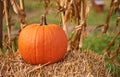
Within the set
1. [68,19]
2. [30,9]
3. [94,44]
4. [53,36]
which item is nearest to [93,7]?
[30,9]

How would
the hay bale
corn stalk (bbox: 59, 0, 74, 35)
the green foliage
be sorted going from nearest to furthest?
the hay bale < corn stalk (bbox: 59, 0, 74, 35) < the green foliage

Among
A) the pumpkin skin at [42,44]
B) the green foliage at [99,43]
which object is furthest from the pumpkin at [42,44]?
the green foliage at [99,43]

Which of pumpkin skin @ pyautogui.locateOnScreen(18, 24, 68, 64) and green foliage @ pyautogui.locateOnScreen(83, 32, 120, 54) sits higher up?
pumpkin skin @ pyautogui.locateOnScreen(18, 24, 68, 64)

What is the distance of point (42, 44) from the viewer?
2824 mm

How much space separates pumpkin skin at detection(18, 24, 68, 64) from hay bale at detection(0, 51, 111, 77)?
0.19ft

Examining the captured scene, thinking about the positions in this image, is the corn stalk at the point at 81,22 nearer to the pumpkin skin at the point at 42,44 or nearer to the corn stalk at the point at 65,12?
the corn stalk at the point at 65,12

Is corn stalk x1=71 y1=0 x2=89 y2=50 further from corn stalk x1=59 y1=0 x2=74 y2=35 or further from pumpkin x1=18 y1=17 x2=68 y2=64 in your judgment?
pumpkin x1=18 y1=17 x2=68 y2=64

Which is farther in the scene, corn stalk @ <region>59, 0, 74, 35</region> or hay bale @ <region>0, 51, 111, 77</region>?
corn stalk @ <region>59, 0, 74, 35</region>

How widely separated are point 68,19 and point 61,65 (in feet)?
2.49

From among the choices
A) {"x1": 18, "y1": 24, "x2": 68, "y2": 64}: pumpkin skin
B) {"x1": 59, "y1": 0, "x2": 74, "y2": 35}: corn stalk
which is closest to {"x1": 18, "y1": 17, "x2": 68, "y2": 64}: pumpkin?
{"x1": 18, "y1": 24, "x2": 68, "y2": 64}: pumpkin skin

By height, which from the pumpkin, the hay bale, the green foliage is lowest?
the green foliage

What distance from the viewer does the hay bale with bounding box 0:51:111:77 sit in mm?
2738

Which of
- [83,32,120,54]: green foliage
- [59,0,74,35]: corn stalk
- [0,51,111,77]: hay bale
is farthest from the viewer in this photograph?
[83,32,120,54]: green foliage

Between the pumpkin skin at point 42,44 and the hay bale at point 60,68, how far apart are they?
2.2 inches
